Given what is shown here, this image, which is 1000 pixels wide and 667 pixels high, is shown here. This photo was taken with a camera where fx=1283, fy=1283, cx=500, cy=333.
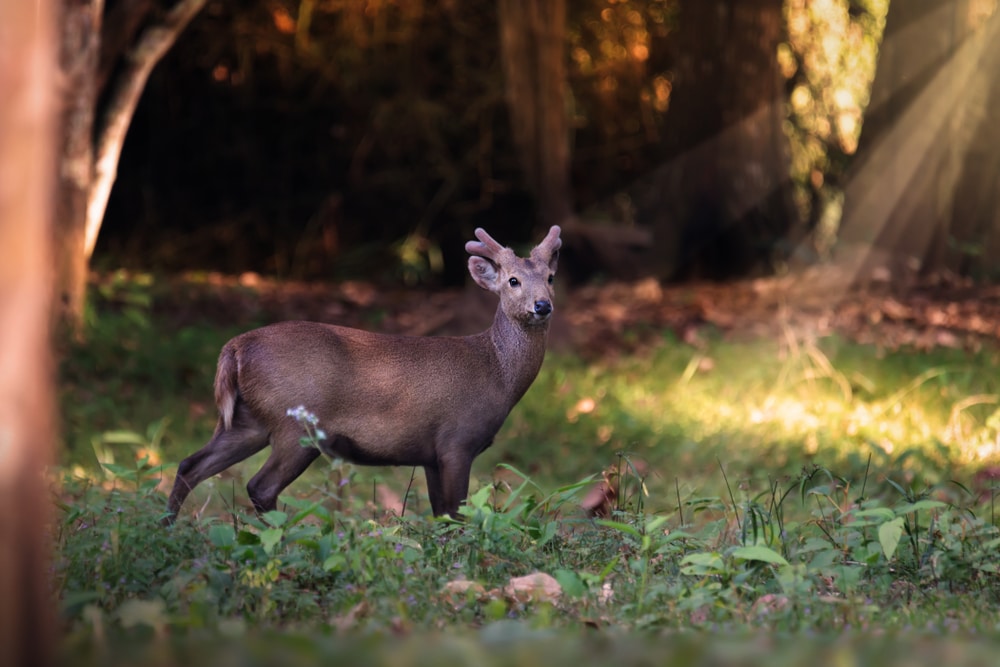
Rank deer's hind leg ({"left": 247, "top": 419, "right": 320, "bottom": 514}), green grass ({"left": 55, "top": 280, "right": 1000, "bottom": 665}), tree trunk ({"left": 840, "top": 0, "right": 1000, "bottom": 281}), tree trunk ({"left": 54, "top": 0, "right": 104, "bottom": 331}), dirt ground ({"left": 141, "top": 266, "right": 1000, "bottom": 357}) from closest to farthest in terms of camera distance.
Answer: green grass ({"left": 55, "top": 280, "right": 1000, "bottom": 665}), deer's hind leg ({"left": 247, "top": 419, "right": 320, "bottom": 514}), tree trunk ({"left": 54, "top": 0, "right": 104, "bottom": 331}), dirt ground ({"left": 141, "top": 266, "right": 1000, "bottom": 357}), tree trunk ({"left": 840, "top": 0, "right": 1000, "bottom": 281})

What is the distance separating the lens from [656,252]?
37.4ft

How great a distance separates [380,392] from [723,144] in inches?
268

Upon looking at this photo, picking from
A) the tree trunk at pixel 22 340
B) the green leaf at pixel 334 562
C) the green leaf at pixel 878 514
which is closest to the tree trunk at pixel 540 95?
the green leaf at pixel 878 514

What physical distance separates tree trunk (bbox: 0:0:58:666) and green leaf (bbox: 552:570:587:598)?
5.92 ft

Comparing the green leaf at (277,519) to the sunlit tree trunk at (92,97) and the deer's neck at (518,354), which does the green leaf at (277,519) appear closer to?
the deer's neck at (518,354)

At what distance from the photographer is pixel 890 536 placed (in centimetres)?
390

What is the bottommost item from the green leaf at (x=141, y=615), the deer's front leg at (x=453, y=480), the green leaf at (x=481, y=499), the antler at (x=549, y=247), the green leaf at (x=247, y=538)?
the deer's front leg at (x=453, y=480)

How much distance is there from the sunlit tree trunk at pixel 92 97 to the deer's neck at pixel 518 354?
419 centimetres

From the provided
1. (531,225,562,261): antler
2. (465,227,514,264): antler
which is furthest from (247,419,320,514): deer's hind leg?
(531,225,562,261): antler

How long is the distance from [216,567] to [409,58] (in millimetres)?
10500

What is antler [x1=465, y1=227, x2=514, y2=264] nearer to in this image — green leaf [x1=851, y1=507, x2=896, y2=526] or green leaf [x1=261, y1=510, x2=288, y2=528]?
green leaf [x1=261, y1=510, x2=288, y2=528]

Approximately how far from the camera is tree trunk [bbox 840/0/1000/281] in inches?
404

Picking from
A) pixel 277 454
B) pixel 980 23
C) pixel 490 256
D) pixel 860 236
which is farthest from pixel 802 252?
pixel 277 454

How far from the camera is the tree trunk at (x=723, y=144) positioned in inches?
435
